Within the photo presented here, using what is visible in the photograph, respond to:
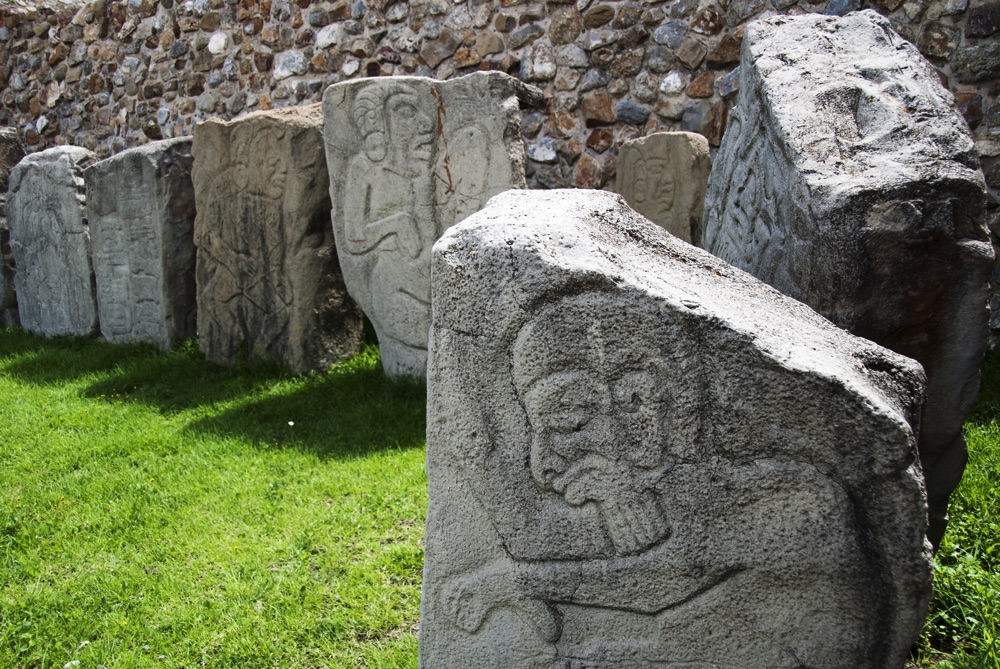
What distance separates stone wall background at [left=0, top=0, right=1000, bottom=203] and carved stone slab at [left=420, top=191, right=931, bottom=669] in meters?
3.64

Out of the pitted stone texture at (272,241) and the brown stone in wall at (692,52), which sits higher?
the brown stone in wall at (692,52)

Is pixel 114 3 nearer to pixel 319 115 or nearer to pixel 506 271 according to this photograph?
pixel 319 115

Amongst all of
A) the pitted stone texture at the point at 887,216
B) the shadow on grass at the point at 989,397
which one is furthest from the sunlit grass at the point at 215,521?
the shadow on grass at the point at 989,397

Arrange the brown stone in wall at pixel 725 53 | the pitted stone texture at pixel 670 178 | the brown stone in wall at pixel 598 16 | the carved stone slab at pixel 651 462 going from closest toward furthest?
the carved stone slab at pixel 651 462, the pitted stone texture at pixel 670 178, the brown stone in wall at pixel 725 53, the brown stone in wall at pixel 598 16

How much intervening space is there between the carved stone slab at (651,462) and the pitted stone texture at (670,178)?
12.4ft

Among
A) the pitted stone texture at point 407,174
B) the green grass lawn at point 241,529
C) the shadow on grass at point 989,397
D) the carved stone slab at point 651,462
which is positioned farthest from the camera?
the pitted stone texture at point 407,174

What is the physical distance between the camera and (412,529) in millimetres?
2982

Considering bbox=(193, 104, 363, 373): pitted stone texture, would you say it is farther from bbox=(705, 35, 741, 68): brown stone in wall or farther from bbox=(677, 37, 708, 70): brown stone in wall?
bbox=(705, 35, 741, 68): brown stone in wall

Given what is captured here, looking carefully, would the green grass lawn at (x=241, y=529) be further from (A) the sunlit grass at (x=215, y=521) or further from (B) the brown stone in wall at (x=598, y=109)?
(B) the brown stone in wall at (x=598, y=109)

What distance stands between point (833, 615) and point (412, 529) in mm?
1746

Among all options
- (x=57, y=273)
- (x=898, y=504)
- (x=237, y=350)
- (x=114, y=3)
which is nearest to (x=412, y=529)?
(x=898, y=504)

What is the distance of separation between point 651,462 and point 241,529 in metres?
2.04

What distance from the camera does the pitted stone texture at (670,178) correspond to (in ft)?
17.5

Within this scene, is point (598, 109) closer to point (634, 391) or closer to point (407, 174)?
point (407, 174)
